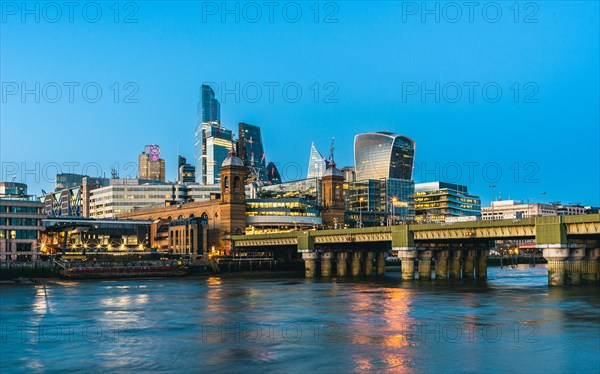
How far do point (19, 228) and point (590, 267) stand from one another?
5814 inches

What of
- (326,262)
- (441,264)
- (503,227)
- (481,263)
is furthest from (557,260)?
(326,262)

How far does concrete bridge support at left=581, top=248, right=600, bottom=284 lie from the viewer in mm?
111088

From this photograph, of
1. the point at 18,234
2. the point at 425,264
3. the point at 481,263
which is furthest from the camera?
the point at 18,234

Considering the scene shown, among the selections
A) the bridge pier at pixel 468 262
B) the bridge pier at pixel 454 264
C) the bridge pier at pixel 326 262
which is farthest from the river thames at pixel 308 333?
the bridge pier at pixel 326 262

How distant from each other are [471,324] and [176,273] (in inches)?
4773

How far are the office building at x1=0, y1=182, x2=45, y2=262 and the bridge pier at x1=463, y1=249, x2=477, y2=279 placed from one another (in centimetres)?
11653

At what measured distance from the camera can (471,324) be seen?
2522 inches

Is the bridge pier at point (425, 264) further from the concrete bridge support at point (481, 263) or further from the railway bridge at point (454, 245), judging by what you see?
the concrete bridge support at point (481, 263)

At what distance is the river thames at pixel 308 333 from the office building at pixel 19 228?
97741 millimetres

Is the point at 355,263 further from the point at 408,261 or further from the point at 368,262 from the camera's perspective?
the point at 408,261

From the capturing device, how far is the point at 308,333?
5978cm

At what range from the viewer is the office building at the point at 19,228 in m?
189

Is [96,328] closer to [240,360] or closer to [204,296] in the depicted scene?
[240,360]

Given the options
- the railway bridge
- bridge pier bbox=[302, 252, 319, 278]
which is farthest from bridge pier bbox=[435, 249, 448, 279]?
bridge pier bbox=[302, 252, 319, 278]
